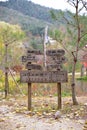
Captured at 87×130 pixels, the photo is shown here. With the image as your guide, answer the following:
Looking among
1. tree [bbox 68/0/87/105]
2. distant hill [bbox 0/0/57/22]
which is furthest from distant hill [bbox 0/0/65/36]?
tree [bbox 68/0/87/105]

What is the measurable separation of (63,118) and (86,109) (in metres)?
1.00

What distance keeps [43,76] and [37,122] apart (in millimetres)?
1758

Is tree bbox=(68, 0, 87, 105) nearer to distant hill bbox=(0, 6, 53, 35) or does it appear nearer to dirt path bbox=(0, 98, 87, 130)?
dirt path bbox=(0, 98, 87, 130)

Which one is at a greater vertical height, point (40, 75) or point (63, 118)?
point (40, 75)

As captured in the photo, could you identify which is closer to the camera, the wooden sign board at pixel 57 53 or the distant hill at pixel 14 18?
the wooden sign board at pixel 57 53

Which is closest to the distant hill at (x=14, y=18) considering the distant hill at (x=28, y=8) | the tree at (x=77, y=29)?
the distant hill at (x=28, y=8)

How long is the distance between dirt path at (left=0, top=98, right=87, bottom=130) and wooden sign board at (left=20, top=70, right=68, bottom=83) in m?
0.89

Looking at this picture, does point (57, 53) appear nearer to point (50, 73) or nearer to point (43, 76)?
point (50, 73)

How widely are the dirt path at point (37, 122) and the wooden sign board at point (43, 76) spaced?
2.91 ft

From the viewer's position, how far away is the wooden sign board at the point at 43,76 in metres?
9.90

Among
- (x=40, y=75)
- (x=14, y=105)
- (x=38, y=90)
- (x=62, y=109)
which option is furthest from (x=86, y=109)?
(x=38, y=90)

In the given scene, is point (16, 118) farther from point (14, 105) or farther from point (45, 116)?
point (14, 105)

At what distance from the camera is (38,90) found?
17.4 m

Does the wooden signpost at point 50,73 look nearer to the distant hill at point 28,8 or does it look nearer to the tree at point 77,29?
the tree at point 77,29
